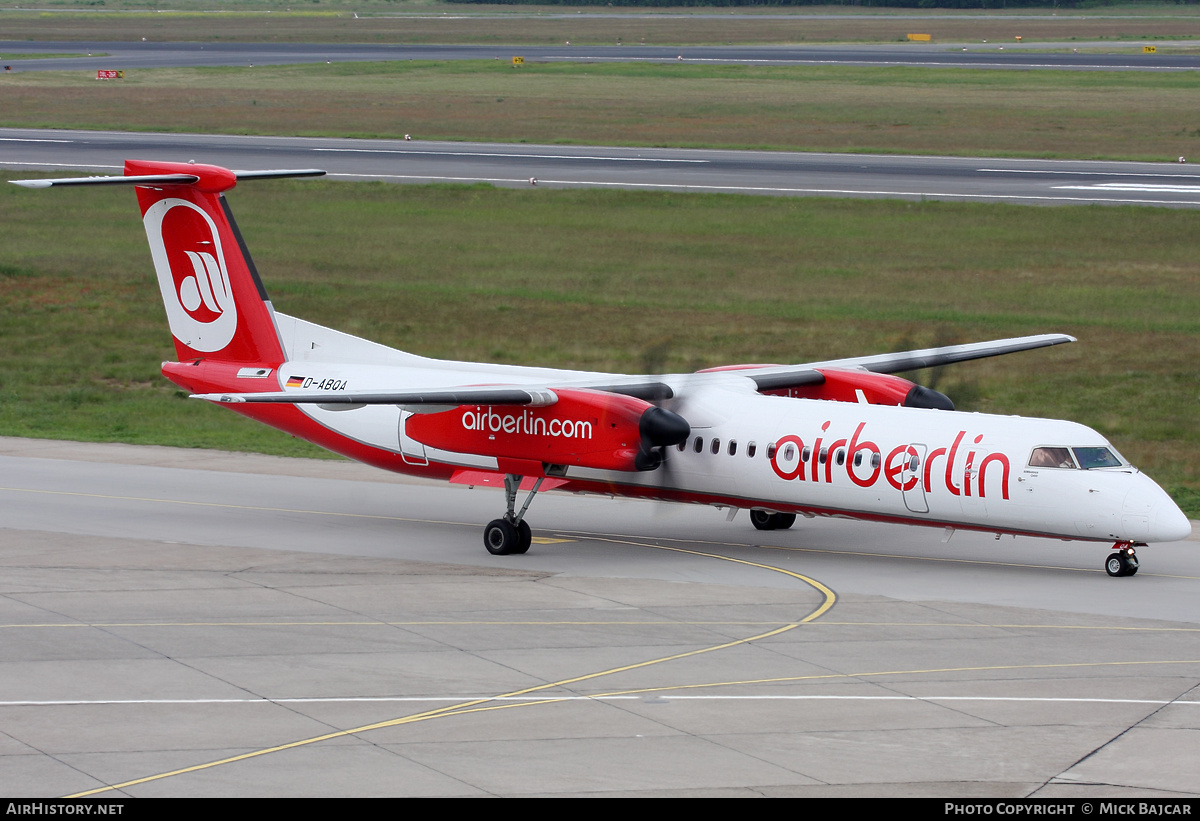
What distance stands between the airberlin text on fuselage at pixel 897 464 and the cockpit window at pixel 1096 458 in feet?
3.54

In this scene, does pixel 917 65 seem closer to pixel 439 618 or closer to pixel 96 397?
pixel 96 397

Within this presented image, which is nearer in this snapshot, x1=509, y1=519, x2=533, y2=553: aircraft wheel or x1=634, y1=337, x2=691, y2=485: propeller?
x1=634, y1=337, x2=691, y2=485: propeller

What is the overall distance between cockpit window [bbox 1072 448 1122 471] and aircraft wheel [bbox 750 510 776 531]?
6.24 metres

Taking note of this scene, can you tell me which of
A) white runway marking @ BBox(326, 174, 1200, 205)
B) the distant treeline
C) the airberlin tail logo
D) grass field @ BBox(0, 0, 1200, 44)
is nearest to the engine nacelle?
the airberlin tail logo

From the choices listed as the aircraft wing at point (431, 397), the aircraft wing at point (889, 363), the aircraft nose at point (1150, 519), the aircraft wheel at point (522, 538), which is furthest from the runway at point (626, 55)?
the aircraft wing at point (431, 397)

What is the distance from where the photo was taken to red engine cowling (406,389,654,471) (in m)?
23.8

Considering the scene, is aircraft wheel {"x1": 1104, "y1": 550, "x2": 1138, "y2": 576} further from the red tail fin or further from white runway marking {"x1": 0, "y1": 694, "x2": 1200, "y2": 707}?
the red tail fin

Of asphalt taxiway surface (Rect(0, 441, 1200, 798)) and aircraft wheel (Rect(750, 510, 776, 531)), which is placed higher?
aircraft wheel (Rect(750, 510, 776, 531))

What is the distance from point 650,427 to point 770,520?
440 centimetres

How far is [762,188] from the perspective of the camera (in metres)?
70.1

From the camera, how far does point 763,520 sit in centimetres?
2695

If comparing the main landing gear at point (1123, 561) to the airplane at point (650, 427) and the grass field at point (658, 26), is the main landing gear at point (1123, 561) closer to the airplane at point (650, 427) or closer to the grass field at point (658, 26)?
the airplane at point (650, 427)

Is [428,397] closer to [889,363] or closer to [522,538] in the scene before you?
[522,538]

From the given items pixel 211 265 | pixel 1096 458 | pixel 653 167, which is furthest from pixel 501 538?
pixel 653 167
